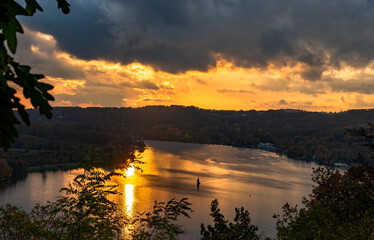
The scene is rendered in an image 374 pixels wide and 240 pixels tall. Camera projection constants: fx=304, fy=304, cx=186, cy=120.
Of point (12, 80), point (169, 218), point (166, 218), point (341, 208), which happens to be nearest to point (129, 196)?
point (341, 208)

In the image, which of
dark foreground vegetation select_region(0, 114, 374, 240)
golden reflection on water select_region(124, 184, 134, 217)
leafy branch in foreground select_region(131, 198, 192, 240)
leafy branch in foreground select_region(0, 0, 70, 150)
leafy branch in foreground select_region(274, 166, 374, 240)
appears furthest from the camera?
golden reflection on water select_region(124, 184, 134, 217)

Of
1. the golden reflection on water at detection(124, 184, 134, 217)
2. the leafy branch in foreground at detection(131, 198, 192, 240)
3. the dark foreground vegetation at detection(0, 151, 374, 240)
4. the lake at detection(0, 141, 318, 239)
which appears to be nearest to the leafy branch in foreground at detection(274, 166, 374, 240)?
the dark foreground vegetation at detection(0, 151, 374, 240)

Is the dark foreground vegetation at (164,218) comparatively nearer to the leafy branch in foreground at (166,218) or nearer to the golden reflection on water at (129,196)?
the leafy branch in foreground at (166,218)

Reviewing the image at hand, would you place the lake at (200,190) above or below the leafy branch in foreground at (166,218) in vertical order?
below

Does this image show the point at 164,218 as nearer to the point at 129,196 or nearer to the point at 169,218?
the point at 169,218

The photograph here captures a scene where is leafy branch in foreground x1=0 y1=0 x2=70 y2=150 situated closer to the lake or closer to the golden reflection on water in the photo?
the lake

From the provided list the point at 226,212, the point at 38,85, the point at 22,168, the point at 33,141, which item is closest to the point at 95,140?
the point at 33,141

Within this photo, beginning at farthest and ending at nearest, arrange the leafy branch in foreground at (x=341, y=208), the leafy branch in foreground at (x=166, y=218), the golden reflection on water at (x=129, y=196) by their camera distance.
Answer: the golden reflection on water at (x=129, y=196)
the leafy branch in foreground at (x=341, y=208)
the leafy branch in foreground at (x=166, y=218)

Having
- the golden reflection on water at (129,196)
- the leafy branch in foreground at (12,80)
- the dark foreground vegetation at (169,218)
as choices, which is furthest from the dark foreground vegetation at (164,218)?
the golden reflection on water at (129,196)

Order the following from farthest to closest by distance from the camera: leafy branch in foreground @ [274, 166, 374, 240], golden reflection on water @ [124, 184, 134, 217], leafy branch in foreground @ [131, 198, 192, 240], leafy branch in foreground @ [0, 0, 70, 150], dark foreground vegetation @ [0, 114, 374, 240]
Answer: golden reflection on water @ [124, 184, 134, 217] → leafy branch in foreground @ [274, 166, 374, 240] → leafy branch in foreground @ [131, 198, 192, 240] → dark foreground vegetation @ [0, 114, 374, 240] → leafy branch in foreground @ [0, 0, 70, 150]
